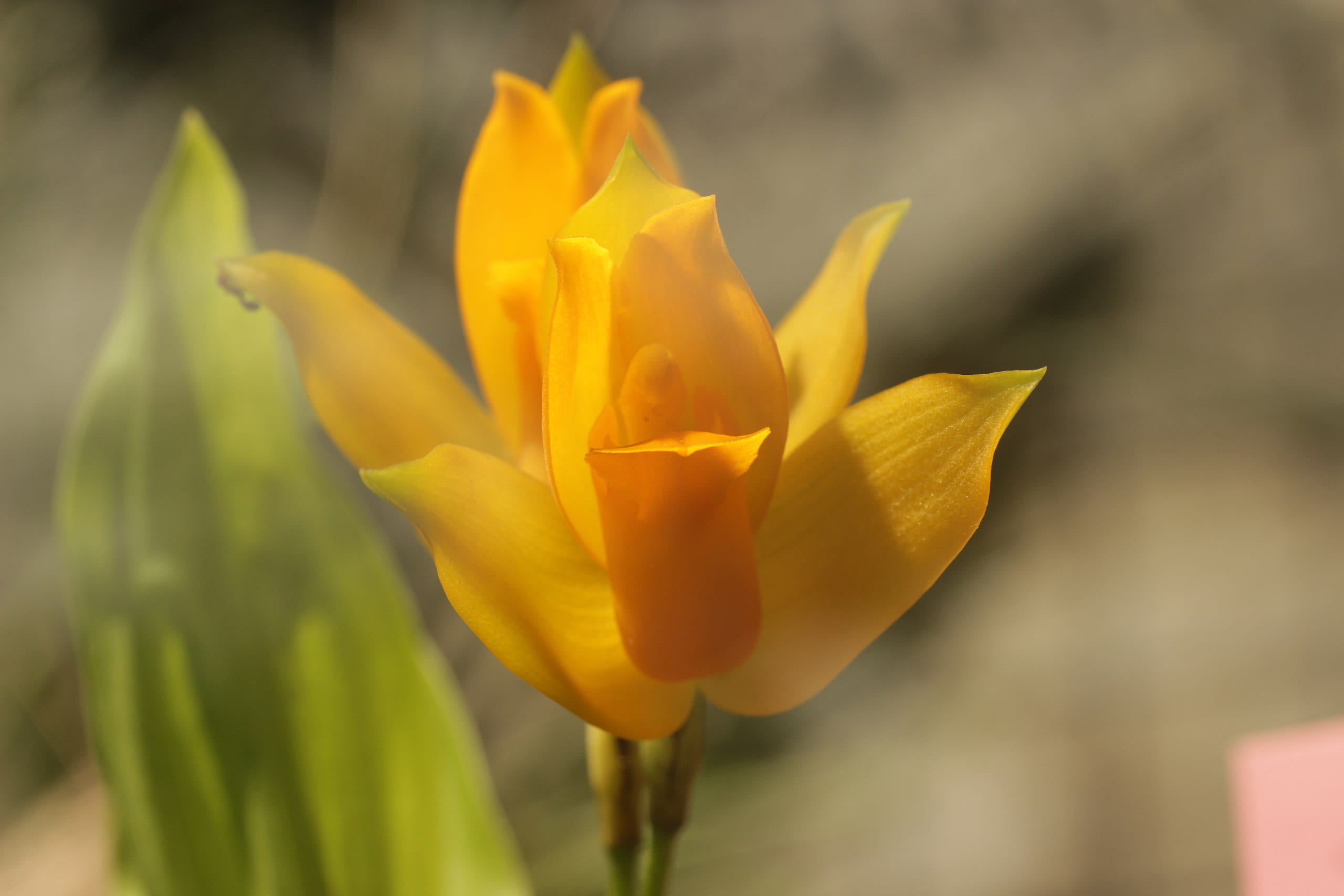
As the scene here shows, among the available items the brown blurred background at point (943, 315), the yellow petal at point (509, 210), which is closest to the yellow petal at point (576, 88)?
the yellow petal at point (509, 210)

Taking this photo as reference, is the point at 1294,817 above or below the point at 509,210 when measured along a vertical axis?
below

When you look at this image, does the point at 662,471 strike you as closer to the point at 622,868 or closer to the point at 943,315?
the point at 622,868

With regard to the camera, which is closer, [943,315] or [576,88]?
[576,88]

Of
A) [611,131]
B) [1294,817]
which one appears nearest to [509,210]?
[611,131]

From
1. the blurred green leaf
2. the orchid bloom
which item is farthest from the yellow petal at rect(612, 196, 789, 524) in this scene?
the blurred green leaf

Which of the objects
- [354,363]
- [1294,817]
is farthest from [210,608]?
[1294,817]

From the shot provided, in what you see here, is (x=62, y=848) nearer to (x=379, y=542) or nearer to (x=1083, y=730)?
(x=379, y=542)
